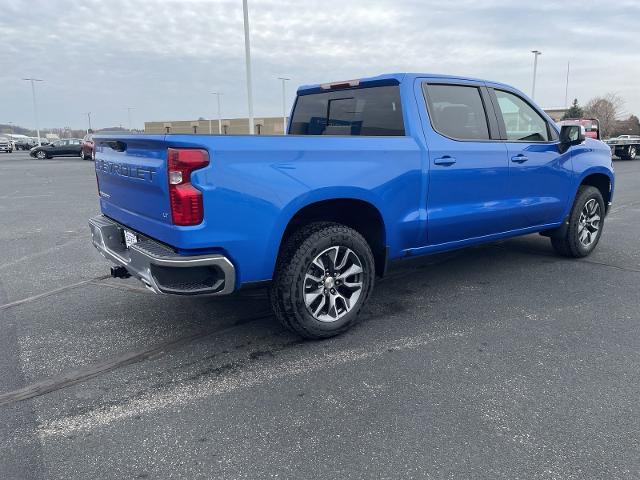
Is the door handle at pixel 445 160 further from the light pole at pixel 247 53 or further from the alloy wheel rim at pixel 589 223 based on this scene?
the light pole at pixel 247 53

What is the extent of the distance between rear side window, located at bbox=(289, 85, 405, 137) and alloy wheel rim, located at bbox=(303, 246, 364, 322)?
116 centimetres

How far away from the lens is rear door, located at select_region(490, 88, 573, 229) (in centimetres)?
482

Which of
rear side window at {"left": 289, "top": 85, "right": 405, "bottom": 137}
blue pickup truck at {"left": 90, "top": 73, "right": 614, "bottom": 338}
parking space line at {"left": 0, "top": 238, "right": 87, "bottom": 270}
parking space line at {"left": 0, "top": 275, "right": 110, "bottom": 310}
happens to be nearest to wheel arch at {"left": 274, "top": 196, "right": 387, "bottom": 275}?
blue pickup truck at {"left": 90, "top": 73, "right": 614, "bottom": 338}

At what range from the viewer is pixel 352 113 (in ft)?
15.0

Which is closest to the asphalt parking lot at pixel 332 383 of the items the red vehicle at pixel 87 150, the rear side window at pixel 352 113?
the rear side window at pixel 352 113

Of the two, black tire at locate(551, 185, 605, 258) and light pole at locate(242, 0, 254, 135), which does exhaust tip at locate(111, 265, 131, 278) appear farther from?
light pole at locate(242, 0, 254, 135)

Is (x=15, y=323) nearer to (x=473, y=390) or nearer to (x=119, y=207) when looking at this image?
(x=119, y=207)

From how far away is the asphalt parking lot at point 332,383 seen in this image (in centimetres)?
240

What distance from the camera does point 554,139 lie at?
208 inches

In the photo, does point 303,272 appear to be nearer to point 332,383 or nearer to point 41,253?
point 332,383

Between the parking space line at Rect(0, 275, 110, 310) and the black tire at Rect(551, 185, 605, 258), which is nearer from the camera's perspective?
the parking space line at Rect(0, 275, 110, 310)

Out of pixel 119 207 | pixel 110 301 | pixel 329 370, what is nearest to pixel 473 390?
pixel 329 370

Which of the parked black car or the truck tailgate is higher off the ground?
the truck tailgate

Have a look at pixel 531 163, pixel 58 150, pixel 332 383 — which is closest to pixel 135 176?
pixel 332 383
